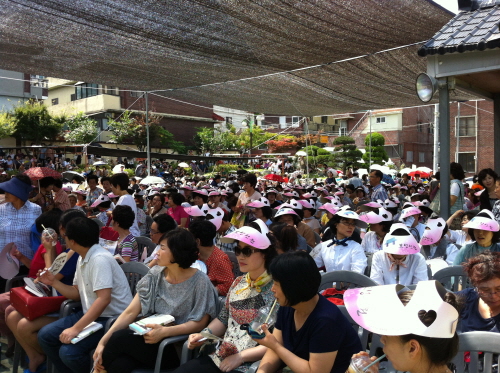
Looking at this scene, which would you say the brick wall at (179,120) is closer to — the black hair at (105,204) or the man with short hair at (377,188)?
the black hair at (105,204)

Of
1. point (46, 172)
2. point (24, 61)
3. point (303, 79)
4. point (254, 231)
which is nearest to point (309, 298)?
point (254, 231)

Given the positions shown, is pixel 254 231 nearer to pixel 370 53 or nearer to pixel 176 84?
pixel 370 53

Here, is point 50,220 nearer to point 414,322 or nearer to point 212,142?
point 414,322

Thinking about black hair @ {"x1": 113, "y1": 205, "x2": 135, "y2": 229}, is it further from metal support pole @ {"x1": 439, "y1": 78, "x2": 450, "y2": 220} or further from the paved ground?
metal support pole @ {"x1": 439, "y1": 78, "x2": 450, "y2": 220}

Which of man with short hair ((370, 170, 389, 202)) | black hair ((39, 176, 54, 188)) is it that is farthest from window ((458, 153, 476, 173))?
black hair ((39, 176, 54, 188))

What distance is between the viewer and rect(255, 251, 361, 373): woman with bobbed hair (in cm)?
230

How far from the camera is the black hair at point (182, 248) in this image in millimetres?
3227

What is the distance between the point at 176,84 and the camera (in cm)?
987

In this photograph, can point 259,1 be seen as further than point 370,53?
No

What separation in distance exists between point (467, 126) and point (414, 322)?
3924 cm

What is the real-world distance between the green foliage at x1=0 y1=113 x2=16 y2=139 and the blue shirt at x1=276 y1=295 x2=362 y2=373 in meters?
30.2

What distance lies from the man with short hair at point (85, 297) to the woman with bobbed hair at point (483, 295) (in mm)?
2480

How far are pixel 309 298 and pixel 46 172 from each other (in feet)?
17.0

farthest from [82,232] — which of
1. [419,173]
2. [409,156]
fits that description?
[409,156]
